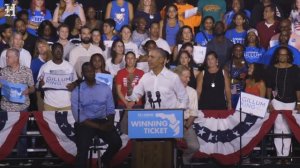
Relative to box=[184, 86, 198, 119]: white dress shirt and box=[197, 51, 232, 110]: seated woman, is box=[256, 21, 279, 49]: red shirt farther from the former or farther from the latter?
box=[184, 86, 198, 119]: white dress shirt

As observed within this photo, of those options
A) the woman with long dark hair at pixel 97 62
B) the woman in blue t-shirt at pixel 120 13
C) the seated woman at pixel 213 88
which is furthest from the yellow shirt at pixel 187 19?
the woman with long dark hair at pixel 97 62

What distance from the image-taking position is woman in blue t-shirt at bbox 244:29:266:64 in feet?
56.6

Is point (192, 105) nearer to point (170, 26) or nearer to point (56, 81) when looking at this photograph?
point (56, 81)

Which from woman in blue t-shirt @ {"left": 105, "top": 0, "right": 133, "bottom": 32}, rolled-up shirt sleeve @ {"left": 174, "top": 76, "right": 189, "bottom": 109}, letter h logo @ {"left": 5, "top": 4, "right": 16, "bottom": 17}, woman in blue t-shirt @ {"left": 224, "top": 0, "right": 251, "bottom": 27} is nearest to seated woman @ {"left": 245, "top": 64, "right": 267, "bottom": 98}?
woman in blue t-shirt @ {"left": 224, "top": 0, "right": 251, "bottom": 27}

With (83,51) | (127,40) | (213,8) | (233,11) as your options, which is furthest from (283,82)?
(83,51)

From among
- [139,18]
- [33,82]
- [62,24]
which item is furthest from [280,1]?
[33,82]

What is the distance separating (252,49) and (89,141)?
15.2 ft

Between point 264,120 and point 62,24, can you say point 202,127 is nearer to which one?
point 264,120

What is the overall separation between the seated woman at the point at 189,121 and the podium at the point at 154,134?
0.95 metres

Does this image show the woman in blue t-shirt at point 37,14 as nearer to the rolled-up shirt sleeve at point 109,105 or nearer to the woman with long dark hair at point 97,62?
the woman with long dark hair at point 97,62

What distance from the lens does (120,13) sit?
18.5 metres

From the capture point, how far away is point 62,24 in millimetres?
17094

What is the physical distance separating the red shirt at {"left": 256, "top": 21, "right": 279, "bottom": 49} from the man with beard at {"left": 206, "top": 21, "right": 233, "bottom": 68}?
3.12 feet

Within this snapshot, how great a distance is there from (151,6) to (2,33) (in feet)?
10.4
